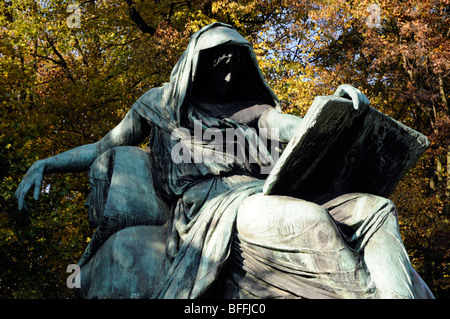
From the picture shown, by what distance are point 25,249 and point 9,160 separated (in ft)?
4.72

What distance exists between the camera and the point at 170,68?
42.9ft

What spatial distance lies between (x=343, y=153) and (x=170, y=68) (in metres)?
9.53

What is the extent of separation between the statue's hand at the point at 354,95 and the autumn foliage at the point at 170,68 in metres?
7.22

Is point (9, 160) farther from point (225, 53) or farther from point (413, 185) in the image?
point (413, 185)

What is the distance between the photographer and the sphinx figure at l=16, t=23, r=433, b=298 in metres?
3.46

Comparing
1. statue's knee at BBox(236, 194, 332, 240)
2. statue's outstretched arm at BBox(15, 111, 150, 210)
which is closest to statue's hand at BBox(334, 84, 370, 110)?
statue's knee at BBox(236, 194, 332, 240)

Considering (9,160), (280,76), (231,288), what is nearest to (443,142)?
(280,76)

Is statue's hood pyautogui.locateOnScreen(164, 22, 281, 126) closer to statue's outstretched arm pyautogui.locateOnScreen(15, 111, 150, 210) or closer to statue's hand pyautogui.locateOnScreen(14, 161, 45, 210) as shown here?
statue's outstretched arm pyautogui.locateOnScreen(15, 111, 150, 210)

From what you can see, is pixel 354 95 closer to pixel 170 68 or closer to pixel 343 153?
pixel 343 153

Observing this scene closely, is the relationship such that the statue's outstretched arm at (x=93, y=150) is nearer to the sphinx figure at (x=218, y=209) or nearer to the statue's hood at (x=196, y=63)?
→ the sphinx figure at (x=218, y=209)

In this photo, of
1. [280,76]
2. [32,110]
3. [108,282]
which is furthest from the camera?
[280,76]

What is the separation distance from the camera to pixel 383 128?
3834mm

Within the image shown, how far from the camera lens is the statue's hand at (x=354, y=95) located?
359cm

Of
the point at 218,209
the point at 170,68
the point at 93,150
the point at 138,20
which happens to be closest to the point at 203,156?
the point at 218,209
